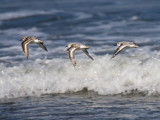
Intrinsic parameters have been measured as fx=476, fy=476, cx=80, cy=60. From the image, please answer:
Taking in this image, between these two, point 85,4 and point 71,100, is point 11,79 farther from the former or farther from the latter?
point 85,4

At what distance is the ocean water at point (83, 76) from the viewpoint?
26.8ft

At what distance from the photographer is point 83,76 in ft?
34.8

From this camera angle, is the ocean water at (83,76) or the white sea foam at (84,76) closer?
the ocean water at (83,76)

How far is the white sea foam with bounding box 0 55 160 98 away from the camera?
9.76m

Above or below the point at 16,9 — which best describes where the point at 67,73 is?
below

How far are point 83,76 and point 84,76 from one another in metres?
0.02

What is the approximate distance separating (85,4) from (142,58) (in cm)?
1470

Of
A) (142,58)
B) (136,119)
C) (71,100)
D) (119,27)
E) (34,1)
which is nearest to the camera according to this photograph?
(136,119)

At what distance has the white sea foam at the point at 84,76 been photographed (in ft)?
32.0

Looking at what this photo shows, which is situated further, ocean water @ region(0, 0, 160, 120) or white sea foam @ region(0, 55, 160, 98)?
white sea foam @ region(0, 55, 160, 98)

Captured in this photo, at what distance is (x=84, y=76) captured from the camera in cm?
1061

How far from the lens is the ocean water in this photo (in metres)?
8.18

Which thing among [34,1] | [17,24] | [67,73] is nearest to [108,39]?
[67,73]

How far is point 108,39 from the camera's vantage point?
49.0ft
